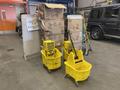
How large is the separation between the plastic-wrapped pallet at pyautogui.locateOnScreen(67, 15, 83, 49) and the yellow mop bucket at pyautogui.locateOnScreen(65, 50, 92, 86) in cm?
139

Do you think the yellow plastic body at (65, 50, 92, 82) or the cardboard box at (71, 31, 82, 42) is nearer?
the yellow plastic body at (65, 50, 92, 82)

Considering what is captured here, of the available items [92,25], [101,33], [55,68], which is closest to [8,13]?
[92,25]

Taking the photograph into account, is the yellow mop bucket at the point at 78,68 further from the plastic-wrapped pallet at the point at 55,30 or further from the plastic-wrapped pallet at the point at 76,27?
the plastic-wrapped pallet at the point at 76,27

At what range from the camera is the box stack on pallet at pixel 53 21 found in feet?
13.1

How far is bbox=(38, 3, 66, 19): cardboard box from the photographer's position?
3.97 meters

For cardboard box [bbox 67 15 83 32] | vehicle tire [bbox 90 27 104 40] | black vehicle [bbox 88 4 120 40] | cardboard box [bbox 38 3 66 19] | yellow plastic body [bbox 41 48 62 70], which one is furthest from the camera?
vehicle tire [bbox 90 27 104 40]

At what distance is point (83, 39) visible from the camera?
5.06m

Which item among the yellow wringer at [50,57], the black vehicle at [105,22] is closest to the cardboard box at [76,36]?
the yellow wringer at [50,57]

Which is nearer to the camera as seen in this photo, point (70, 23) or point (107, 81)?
point (107, 81)

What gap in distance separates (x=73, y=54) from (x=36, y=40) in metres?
1.75

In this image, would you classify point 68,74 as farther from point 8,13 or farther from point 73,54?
point 8,13

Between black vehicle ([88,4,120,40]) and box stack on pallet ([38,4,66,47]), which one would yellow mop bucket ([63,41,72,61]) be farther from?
black vehicle ([88,4,120,40])

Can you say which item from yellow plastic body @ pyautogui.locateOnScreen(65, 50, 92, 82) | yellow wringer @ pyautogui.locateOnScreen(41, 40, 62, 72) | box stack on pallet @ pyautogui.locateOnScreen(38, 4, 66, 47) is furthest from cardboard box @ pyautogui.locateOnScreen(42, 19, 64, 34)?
yellow plastic body @ pyautogui.locateOnScreen(65, 50, 92, 82)

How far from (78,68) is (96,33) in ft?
14.0
